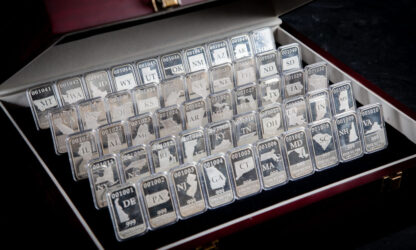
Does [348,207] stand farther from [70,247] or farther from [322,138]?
[70,247]

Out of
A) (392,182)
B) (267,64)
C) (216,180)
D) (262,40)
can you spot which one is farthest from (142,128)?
(392,182)

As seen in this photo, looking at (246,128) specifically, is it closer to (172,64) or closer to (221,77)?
(221,77)

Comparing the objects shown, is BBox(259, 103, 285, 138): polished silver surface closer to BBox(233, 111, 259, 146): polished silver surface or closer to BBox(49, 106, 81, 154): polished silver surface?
BBox(233, 111, 259, 146): polished silver surface

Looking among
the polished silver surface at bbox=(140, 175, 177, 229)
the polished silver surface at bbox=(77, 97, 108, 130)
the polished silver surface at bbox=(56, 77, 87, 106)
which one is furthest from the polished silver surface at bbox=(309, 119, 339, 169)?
the polished silver surface at bbox=(56, 77, 87, 106)

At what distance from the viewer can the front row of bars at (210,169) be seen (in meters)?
1.20

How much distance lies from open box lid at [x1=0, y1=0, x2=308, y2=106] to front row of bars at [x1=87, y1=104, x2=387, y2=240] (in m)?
0.49

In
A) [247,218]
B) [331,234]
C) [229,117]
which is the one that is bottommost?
[331,234]

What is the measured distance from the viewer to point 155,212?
121cm

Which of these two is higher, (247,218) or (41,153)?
(41,153)

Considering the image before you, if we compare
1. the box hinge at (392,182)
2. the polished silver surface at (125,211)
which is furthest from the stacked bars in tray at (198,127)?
the box hinge at (392,182)

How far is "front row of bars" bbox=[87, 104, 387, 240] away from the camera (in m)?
1.20

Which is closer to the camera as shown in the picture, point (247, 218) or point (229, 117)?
point (247, 218)

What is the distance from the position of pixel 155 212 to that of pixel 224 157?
0.76 feet

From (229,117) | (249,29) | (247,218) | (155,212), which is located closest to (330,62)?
(249,29)
